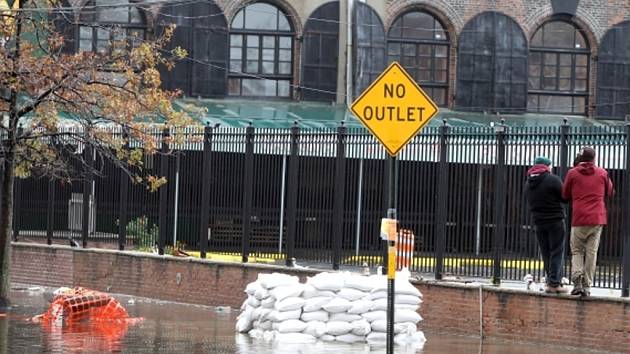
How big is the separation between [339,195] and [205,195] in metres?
3.32

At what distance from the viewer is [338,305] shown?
669 inches

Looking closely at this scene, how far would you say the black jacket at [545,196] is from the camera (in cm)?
1709

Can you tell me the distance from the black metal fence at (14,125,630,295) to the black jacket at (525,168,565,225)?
74 cm

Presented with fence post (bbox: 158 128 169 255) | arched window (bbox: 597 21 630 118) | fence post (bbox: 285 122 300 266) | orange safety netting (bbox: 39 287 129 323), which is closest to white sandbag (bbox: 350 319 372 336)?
orange safety netting (bbox: 39 287 129 323)

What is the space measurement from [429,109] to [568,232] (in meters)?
5.36

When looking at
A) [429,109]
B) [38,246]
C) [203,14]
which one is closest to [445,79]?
[203,14]

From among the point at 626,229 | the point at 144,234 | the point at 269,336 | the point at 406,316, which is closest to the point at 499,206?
the point at 626,229

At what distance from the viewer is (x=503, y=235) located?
18531 millimetres

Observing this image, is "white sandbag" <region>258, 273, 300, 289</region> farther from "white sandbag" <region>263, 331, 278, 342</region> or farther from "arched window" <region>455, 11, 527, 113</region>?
"arched window" <region>455, 11, 527, 113</region>

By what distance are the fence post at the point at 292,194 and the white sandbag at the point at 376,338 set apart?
4.64m

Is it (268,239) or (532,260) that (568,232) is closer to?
(532,260)

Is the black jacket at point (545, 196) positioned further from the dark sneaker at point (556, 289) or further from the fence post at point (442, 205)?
the fence post at point (442, 205)

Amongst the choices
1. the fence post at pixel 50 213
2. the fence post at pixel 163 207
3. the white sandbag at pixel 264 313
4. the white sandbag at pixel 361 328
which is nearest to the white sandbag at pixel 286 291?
the white sandbag at pixel 264 313

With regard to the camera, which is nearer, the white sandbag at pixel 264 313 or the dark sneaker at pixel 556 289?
the dark sneaker at pixel 556 289
